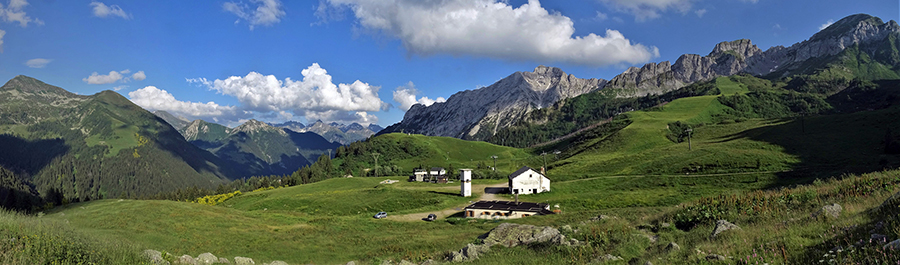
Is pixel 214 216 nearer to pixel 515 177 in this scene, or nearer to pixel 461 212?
pixel 461 212

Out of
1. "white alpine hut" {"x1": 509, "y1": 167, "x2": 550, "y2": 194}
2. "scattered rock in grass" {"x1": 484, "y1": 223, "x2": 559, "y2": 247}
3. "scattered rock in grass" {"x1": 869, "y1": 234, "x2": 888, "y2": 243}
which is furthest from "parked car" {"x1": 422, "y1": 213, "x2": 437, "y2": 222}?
"scattered rock in grass" {"x1": 869, "y1": 234, "x2": 888, "y2": 243}

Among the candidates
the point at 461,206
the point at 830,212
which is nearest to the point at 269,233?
the point at 461,206

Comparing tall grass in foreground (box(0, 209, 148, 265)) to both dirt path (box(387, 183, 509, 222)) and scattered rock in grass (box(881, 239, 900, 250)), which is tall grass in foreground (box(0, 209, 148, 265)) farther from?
dirt path (box(387, 183, 509, 222))

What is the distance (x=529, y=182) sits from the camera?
85.6 meters

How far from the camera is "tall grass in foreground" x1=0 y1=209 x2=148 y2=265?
40.2 feet

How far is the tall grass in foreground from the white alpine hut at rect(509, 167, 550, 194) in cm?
7528

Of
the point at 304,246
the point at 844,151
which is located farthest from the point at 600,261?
the point at 844,151

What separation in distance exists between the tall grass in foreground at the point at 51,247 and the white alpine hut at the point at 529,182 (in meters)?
75.3

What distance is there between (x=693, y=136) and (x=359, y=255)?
16851cm

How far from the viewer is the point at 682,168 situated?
9419 cm

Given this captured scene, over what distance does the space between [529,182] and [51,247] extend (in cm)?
7875

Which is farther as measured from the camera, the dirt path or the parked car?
the dirt path

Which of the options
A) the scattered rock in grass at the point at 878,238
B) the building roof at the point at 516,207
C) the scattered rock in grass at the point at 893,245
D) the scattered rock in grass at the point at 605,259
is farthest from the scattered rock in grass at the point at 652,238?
the building roof at the point at 516,207

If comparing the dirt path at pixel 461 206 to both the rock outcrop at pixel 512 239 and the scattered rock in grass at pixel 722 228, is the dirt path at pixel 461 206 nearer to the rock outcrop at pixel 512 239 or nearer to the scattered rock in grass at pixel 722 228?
the rock outcrop at pixel 512 239
